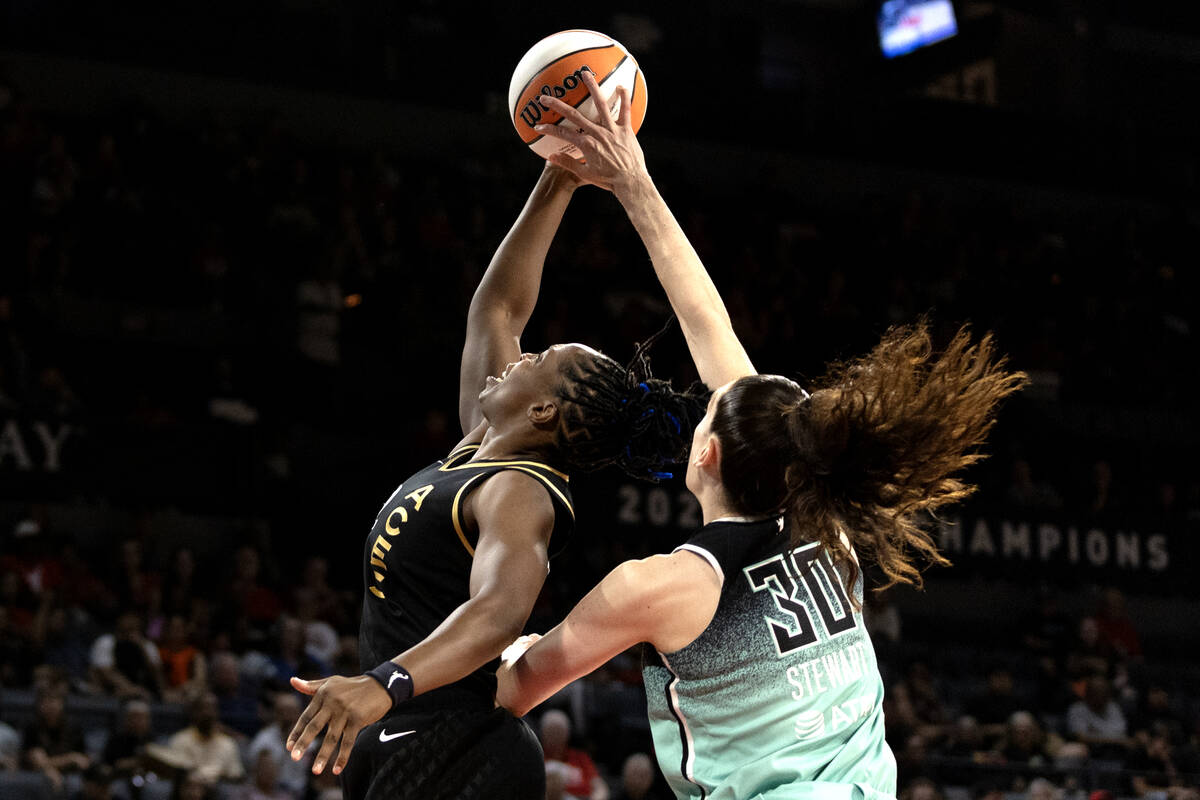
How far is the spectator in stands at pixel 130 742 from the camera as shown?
771 centimetres

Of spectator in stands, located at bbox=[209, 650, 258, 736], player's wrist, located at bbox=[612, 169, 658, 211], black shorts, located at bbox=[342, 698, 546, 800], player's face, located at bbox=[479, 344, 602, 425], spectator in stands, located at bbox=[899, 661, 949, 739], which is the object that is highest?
player's wrist, located at bbox=[612, 169, 658, 211]

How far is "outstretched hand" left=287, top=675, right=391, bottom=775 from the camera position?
2.37m

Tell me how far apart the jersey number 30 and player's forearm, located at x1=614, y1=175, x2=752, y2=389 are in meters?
0.65

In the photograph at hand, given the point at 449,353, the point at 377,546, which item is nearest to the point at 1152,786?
the point at 449,353

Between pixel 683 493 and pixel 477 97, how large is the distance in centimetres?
570

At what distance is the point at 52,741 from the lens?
25.3 ft

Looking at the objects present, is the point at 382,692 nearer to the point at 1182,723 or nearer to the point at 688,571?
the point at 688,571

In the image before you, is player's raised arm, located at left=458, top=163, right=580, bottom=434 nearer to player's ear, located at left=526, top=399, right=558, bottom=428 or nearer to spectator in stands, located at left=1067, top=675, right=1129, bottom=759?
player's ear, located at left=526, top=399, right=558, bottom=428

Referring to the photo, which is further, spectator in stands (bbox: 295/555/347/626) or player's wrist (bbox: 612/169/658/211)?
spectator in stands (bbox: 295/555/347/626)

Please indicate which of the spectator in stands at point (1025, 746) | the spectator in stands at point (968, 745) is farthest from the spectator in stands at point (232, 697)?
the spectator in stands at point (1025, 746)

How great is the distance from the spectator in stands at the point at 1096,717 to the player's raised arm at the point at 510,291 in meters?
8.49

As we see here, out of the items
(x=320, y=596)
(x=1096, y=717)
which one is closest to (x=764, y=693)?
(x=320, y=596)

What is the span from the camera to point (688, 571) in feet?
8.46

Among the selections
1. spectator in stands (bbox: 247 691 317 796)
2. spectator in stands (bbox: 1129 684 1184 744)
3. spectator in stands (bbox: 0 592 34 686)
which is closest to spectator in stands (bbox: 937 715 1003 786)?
spectator in stands (bbox: 1129 684 1184 744)
